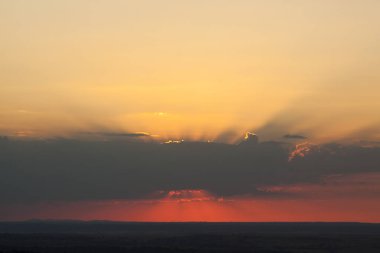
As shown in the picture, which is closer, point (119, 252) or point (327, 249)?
point (119, 252)

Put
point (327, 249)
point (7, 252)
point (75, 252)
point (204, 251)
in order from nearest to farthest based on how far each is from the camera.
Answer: point (7, 252), point (75, 252), point (204, 251), point (327, 249)

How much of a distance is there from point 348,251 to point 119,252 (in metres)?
33.3

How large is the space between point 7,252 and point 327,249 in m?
50.7

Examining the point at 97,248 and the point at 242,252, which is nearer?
the point at 242,252

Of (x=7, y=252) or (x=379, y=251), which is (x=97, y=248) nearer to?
(x=7, y=252)

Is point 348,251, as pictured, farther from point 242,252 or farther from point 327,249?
point 242,252

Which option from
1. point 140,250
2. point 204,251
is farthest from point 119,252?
point 204,251

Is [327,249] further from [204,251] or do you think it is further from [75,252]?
[75,252]

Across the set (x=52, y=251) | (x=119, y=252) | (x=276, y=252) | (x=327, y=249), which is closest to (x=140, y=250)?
(x=119, y=252)

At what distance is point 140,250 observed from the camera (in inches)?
4136

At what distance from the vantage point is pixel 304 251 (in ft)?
351

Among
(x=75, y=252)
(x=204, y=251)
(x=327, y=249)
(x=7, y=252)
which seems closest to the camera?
(x=7, y=252)

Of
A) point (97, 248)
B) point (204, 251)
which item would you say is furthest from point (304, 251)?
point (97, 248)

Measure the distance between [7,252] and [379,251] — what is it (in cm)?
5193
